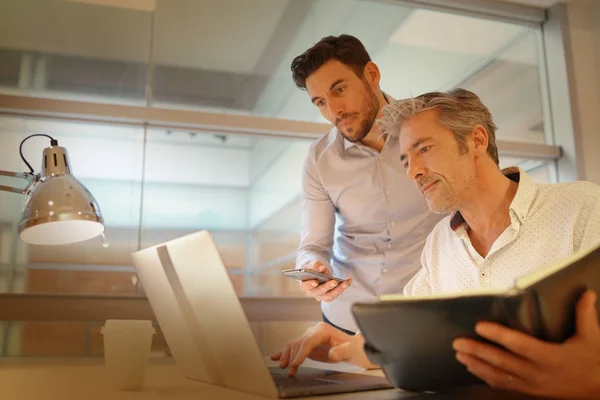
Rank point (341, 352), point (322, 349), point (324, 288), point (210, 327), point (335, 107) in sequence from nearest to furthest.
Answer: point (210, 327), point (341, 352), point (322, 349), point (324, 288), point (335, 107)

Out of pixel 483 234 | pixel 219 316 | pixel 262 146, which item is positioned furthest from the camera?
pixel 262 146

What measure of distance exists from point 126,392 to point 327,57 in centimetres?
152

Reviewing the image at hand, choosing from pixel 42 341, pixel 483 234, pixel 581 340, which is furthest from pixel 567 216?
pixel 42 341

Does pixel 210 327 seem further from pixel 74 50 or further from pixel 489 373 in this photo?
pixel 74 50

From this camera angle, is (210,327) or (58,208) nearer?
(210,327)

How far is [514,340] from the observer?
23.5 inches

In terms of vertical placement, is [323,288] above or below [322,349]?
above

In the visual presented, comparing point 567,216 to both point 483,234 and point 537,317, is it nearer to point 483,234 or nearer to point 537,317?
point 483,234

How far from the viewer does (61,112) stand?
8.66 ft

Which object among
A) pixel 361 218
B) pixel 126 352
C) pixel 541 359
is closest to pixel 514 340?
pixel 541 359

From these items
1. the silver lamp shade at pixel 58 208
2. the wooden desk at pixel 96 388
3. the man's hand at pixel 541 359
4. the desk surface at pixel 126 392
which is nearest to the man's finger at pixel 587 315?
the man's hand at pixel 541 359

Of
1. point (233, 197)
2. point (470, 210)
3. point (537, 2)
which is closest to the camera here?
point (470, 210)

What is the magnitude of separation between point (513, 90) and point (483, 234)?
2.46 m

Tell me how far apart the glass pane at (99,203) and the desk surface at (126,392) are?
143cm
